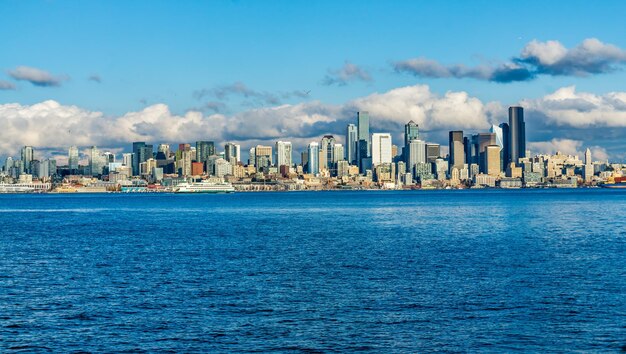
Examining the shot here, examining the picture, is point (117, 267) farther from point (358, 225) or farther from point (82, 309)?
point (358, 225)

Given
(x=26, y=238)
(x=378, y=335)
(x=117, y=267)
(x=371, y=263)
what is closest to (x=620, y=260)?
(x=371, y=263)

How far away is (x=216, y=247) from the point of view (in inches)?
2692

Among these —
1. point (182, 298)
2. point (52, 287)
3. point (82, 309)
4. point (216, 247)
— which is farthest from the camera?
point (216, 247)

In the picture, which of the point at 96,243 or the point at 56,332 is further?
the point at 96,243

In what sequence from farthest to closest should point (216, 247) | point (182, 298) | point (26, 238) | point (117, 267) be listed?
point (26, 238), point (216, 247), point (117, 267), point (182, 298)

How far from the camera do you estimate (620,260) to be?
178 feet

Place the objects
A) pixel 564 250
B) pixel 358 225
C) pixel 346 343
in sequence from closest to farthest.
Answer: pixel 346 343
pixel 564 250
pixel 358 225

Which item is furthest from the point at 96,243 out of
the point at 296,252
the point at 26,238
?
the point at 296,252

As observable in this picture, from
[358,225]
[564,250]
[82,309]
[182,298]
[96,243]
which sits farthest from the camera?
[358,225]

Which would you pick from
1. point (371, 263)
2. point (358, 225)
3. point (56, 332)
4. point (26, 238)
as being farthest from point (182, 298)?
point (358, 225)

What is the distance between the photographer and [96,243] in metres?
73.6

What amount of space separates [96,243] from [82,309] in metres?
38.3

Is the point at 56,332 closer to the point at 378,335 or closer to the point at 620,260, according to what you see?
the point at 378,335

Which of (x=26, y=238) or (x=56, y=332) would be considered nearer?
(x=56, y=332)
